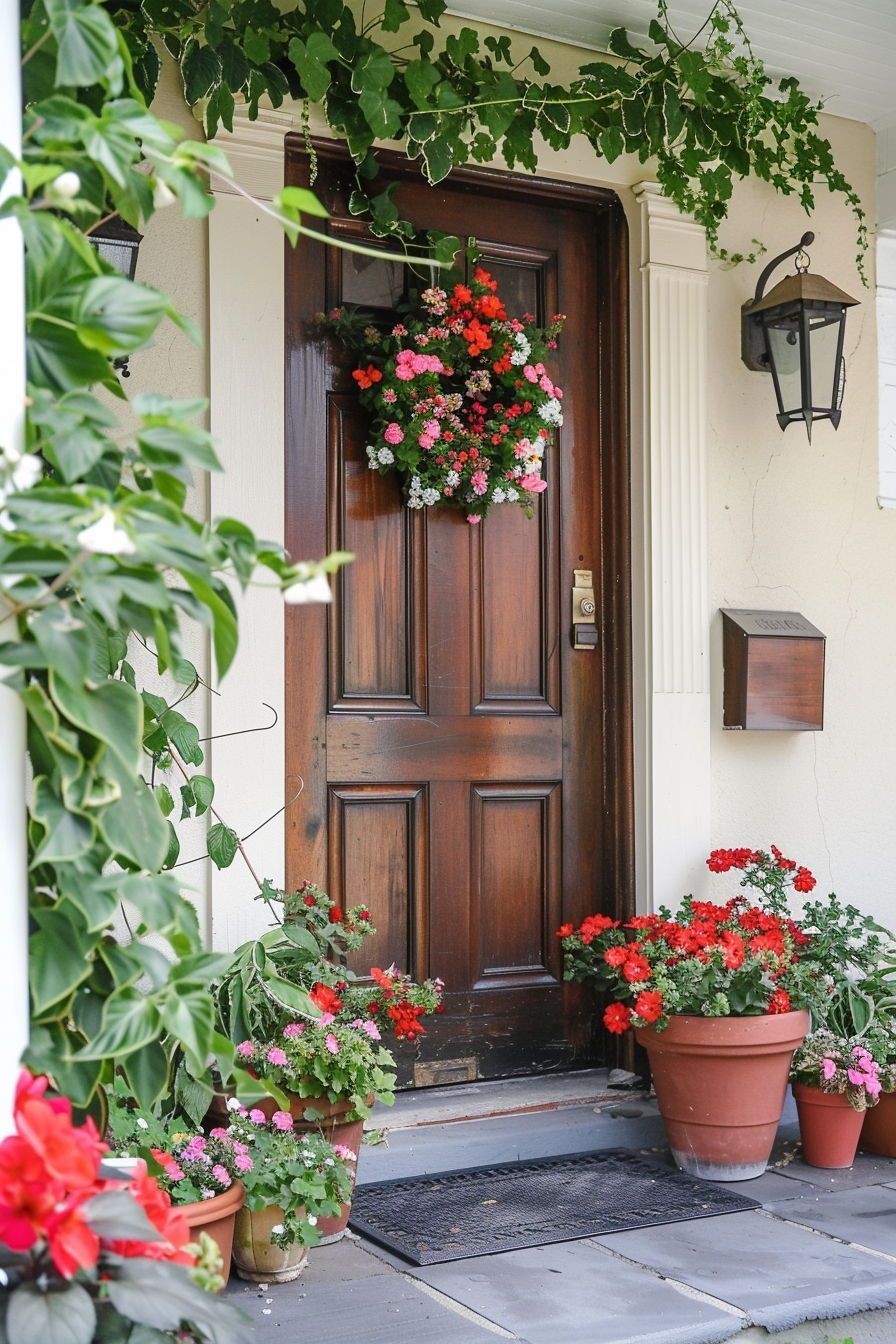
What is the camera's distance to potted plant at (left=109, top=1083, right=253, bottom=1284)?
241 centimetres

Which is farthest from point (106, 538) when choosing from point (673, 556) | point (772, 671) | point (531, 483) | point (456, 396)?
point (772, 671)

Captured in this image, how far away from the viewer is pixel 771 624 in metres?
3.95

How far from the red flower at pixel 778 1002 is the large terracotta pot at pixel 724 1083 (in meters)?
0.02

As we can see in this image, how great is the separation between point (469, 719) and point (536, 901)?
56 centimetres

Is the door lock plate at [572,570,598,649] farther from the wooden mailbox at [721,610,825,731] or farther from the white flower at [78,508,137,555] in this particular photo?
the white flower at [78,508,137,555]

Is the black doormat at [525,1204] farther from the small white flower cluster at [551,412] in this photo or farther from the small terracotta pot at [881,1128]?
the small white flower cluster at [551,412]

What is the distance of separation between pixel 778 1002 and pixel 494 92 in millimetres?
2323

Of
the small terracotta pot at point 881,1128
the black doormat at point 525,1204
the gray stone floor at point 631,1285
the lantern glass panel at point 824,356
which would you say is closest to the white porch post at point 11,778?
the gray stone floor at point 631,1285

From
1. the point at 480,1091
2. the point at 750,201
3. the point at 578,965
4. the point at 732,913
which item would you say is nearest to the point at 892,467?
the point at 750,201

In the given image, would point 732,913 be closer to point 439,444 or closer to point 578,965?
point 578,965

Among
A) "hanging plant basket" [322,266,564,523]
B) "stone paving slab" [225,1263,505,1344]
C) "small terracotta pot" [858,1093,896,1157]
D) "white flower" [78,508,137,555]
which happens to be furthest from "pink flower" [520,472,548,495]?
"white flower" [78,508,137,555]

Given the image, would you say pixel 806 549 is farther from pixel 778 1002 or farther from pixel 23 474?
pixel 23 474

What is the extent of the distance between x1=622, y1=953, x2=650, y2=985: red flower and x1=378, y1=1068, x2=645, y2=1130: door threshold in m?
0.49

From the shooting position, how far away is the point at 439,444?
3447 mm
